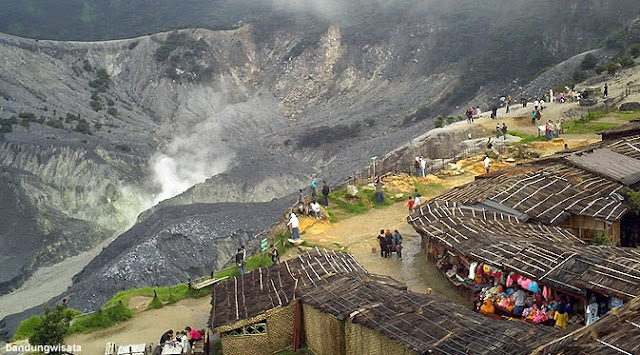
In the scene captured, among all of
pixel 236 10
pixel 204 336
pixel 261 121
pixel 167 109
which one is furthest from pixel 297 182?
pixel 236 10

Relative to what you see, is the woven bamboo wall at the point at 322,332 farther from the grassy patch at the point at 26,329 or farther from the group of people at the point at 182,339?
the grassy patch at the point at 26,329

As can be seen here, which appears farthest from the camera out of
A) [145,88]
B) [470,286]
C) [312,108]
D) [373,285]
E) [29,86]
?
[145,88]

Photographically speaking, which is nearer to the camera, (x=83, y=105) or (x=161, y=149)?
(x=161, y=149)

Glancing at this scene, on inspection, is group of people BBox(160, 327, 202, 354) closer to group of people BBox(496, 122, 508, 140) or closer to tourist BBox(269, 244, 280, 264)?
tourist BBox(269, 244, 280, 264)

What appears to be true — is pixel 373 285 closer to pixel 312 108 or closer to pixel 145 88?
pixel 312 108

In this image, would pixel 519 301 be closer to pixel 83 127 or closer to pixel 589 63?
pixel 589 63

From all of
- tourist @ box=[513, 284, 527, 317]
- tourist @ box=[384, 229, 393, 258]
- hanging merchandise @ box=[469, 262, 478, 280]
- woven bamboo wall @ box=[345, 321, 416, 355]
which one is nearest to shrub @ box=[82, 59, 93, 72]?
tourist @ box=[384, 229, 393, 258]

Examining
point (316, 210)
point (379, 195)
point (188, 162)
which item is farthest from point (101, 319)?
point (188, 162)
